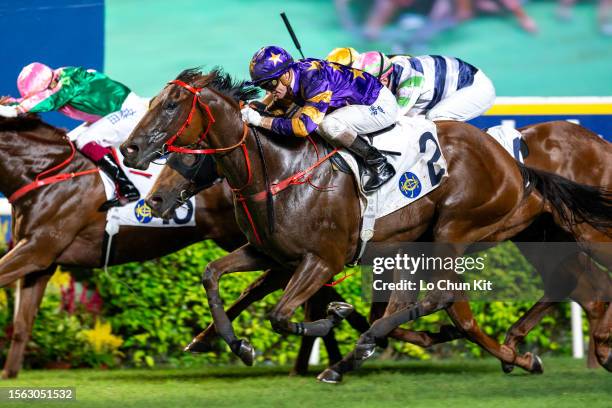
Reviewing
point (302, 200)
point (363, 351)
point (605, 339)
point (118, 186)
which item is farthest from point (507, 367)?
point (118, 186)

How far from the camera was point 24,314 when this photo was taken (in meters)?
6.51

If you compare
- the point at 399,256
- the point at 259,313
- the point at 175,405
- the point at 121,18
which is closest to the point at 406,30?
the point at 121,18

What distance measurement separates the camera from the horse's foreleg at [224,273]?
529 cm

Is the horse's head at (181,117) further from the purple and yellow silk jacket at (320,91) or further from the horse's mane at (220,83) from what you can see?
the purple and yellow silk jacket at (320,91)

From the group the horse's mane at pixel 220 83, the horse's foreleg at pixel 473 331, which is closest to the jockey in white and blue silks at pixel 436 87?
the horse's mane at pixel 220 83

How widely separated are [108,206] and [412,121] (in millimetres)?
1953

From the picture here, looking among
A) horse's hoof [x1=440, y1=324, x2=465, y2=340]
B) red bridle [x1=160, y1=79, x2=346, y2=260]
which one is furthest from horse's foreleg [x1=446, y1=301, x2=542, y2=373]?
red bridle [x1=160, y1=79, x2=346, y2=260]

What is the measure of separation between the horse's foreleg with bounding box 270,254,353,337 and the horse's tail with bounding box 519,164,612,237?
1.37 meters

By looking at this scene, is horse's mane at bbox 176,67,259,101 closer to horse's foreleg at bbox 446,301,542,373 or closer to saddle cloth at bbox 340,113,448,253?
saddle cloth at bbox 340,113,448,253

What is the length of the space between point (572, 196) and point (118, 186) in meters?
2.62

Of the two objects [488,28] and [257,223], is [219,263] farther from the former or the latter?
[488,28]

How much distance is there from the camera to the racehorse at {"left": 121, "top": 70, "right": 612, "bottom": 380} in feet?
17.0

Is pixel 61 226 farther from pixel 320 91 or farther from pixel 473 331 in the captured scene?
pixel 473 331

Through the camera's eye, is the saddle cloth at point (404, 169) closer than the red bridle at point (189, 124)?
No
